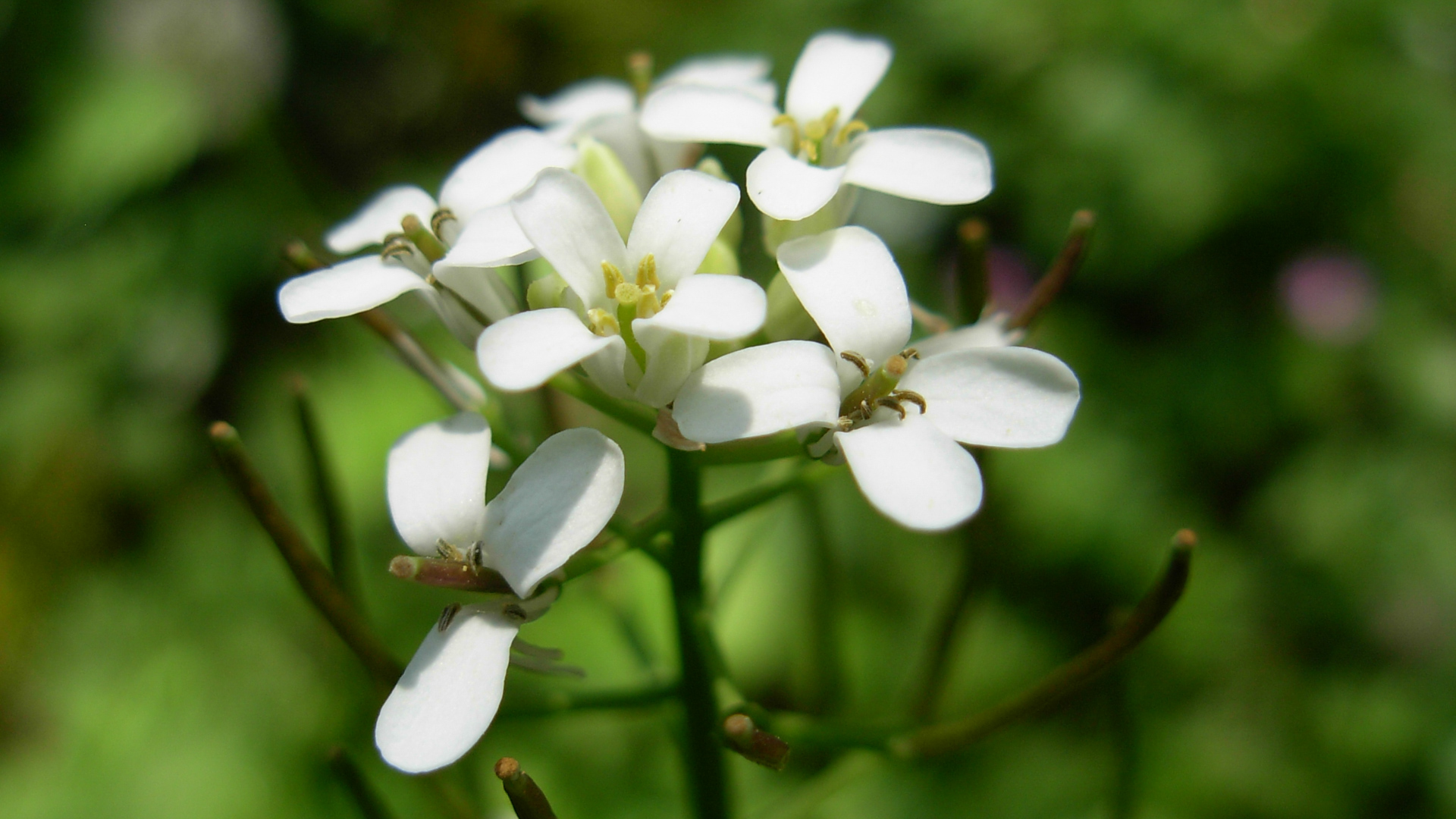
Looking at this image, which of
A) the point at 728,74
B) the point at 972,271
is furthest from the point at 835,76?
the point at 972,271

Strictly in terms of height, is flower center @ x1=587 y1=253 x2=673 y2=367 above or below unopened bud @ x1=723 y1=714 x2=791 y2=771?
above

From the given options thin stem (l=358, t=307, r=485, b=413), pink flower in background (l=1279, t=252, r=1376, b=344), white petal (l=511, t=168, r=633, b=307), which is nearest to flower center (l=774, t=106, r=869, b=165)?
white petal (l=511, t=168, r=633, b=307)

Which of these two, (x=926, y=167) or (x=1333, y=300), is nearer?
(x=926, y=167)

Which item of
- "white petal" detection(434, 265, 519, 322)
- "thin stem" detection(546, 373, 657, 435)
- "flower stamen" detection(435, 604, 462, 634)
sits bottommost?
"flower stamen" detection(435, 604, 462, 634)

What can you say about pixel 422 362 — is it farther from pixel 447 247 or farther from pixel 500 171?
pixel 500 171

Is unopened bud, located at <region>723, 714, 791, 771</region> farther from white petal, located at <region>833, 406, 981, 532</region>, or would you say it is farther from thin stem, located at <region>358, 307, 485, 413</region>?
thin stem, located at <region>358, 307, 485, 413</region>


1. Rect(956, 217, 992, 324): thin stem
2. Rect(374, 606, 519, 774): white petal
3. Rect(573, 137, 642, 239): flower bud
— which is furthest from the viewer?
Rect(956, 217, 992, 324): thin stem

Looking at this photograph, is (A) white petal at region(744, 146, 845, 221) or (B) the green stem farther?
(B) the green stem
